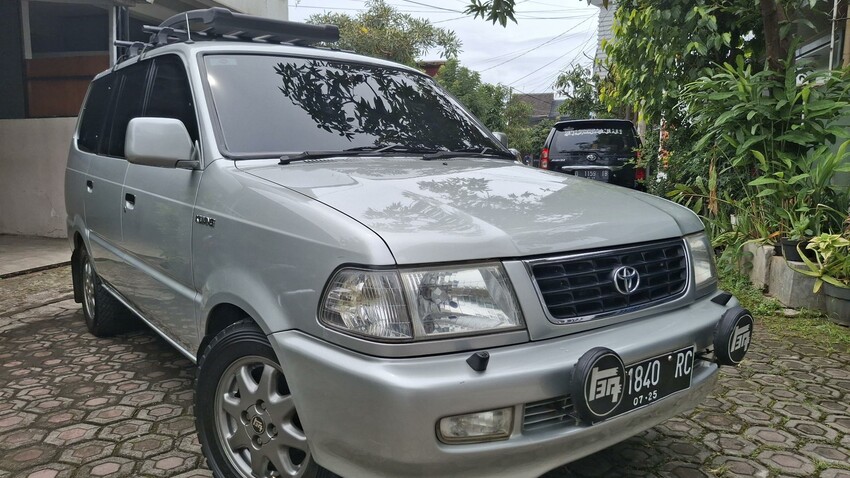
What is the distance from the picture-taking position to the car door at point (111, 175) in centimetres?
349

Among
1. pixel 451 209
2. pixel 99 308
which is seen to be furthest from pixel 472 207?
pixel 99 308

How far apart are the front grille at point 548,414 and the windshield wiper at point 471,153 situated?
1394mm

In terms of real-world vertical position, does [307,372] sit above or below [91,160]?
below

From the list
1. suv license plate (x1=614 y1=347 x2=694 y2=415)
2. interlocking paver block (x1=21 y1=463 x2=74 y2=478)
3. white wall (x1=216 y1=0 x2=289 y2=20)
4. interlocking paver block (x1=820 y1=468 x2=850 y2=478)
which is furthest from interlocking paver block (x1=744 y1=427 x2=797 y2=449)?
white wall (x1=216 y1=0 x2=289 y2=20)

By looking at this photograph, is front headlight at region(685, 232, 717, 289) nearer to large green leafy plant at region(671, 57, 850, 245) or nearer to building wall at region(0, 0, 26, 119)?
large green leafy plant at region(671, 57, 850, 245)

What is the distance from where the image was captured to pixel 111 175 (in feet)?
11.8

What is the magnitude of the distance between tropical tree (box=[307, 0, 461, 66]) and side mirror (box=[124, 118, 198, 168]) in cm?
2261

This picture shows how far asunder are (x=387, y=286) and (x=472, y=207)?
483 mm

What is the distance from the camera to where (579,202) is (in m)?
2.27

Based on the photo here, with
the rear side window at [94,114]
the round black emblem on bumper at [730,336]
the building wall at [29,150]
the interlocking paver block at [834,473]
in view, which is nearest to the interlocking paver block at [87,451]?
the rear side window at [94,114]

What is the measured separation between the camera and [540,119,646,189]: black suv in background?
9188 millimetres

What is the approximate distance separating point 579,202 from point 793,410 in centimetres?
184

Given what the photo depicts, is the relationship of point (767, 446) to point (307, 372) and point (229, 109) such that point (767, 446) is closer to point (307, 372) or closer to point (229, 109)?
point (307, 372)

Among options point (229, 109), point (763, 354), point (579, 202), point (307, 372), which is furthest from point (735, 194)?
point (307, 372)
